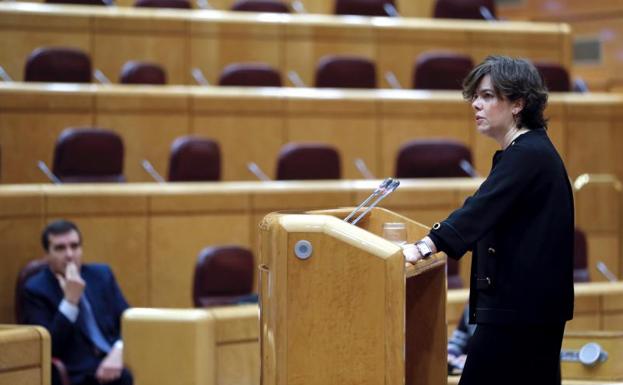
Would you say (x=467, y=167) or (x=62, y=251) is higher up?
(x=467, y=167)

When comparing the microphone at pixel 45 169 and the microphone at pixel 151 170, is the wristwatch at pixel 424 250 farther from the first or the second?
the microphone at pixel 151 170

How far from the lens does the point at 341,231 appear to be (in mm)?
1033

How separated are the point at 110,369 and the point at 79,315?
4.6 inches

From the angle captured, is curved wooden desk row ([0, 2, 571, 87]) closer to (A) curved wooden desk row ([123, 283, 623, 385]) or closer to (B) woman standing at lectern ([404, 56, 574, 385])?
(A) curved wooden desk row ([123, 283, 623, 385])

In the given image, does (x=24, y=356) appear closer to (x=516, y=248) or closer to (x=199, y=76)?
(x=516, y=248)

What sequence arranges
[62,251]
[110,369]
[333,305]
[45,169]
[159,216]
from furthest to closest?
[45,169], [159,216], [62,251], [110,369], [333,305]

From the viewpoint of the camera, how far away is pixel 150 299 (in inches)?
90.1

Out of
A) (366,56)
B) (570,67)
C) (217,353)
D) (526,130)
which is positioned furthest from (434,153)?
(526,130)

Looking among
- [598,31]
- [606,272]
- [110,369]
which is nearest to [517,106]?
[110,369]

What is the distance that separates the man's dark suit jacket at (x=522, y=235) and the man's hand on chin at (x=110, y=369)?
918 mm

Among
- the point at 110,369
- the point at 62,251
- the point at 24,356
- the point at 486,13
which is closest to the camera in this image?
the point at 24,356

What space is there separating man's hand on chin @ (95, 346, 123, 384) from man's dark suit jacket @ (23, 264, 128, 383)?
2 centimetres

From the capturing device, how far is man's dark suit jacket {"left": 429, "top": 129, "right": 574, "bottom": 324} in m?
1.03

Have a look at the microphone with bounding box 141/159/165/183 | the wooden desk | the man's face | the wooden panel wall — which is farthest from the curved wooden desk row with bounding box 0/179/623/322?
the wooden panel wall
